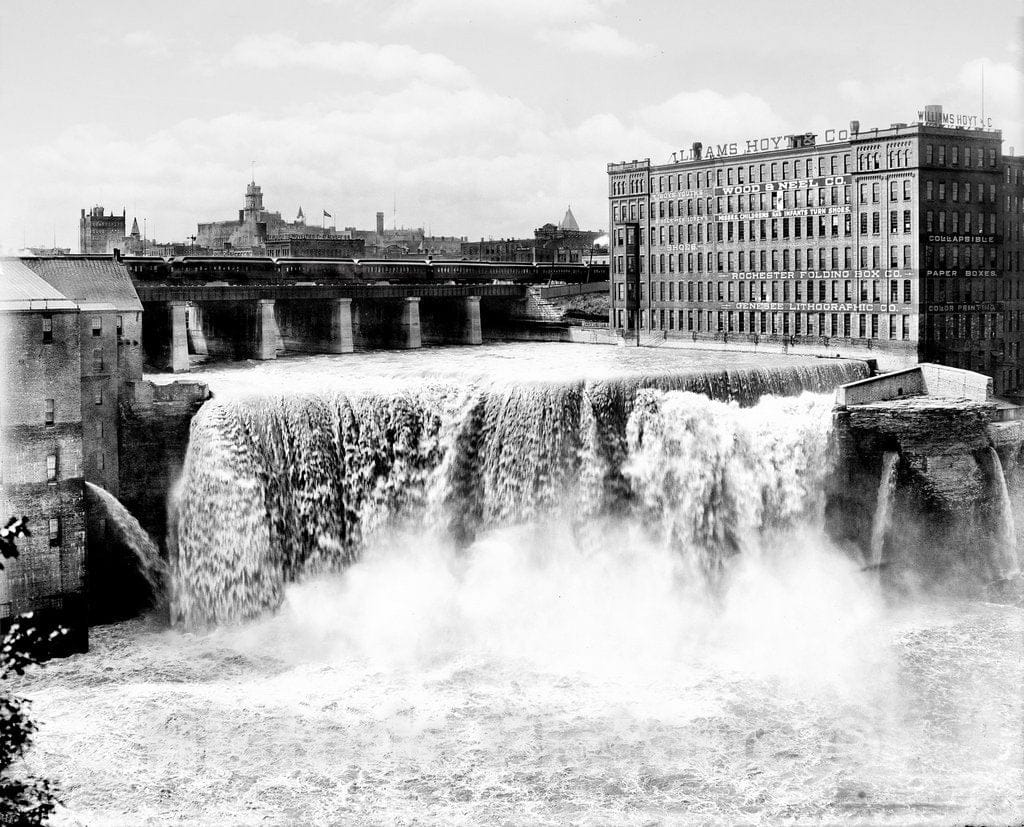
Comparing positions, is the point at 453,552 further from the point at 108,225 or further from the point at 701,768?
the point at 108,225

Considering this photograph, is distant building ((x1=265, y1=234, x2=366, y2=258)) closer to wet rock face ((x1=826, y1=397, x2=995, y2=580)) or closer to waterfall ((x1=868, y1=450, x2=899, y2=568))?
wet rock face ((x1=826, y1=397, x2=995, y2=580))

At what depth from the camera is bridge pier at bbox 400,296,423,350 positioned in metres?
80.1

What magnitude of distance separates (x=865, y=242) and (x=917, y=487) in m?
24.9

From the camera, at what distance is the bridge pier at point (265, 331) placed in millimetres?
70375

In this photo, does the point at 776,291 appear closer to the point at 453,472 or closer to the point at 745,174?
the point at 745,174

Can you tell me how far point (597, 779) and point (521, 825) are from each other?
3050mm

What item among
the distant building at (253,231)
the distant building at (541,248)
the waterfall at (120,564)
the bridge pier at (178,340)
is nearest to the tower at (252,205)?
the distant building at (253,231)

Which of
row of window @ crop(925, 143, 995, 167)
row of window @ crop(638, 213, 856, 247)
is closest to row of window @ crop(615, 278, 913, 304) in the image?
row of window @ crop(638, 213, 856, 247)

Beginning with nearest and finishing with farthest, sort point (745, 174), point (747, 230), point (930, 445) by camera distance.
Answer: point (930, 445)
point (745, 174)
point (747, 230)

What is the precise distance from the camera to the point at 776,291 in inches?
3127

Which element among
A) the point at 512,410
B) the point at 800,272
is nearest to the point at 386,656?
the point at 512,410

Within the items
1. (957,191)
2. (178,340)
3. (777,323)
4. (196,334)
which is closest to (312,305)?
(196,334)

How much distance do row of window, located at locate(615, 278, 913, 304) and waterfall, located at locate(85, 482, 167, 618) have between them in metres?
46.7

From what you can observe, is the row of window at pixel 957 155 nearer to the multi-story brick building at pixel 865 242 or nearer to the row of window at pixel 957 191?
the multi-story brick building at pixel 865 242
